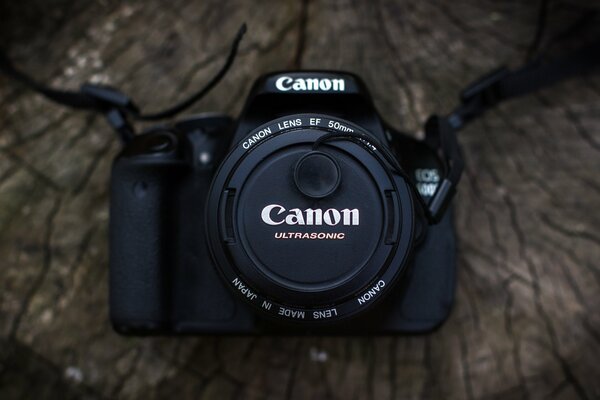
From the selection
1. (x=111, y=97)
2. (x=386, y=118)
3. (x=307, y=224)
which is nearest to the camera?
(x=307, y=224)

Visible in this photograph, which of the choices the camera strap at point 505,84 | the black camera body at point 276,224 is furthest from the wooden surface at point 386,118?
the black camera body at point 276,224

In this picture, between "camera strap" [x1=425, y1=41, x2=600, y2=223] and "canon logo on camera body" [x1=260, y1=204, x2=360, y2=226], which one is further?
"camera strap" [x1=425, y1=41, x2=600, y2=223]

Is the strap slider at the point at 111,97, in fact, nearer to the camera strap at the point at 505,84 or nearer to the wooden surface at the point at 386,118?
the wooden surface at the point at 386,118

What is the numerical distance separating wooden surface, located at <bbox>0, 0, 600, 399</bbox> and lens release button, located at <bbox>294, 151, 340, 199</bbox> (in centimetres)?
35

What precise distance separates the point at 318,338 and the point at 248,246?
33cm

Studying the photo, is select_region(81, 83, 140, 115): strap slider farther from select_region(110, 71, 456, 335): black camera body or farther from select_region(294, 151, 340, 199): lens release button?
select_region(294, 151, 340, 199): lens release button

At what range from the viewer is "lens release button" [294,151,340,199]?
0.83 metres

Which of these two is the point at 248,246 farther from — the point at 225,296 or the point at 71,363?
the point at 71,363

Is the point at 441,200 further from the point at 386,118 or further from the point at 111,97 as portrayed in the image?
the point at 111,97

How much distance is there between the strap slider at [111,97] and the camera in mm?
1041

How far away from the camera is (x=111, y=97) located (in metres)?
1.04

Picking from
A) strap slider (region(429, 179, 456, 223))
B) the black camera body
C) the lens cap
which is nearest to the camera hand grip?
the black camera body

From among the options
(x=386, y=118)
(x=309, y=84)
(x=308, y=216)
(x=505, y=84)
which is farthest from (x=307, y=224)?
(x=505, y=84)

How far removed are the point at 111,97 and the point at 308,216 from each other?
16.9 inches
